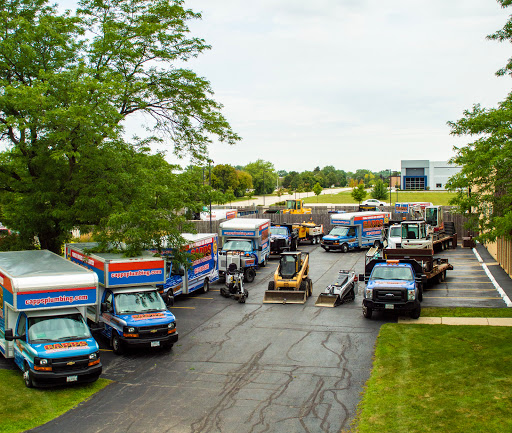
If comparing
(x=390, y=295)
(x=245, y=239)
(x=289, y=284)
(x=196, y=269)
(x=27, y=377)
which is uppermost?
(x=245, y=239)

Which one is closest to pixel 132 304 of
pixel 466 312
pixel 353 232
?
pixel 466 312

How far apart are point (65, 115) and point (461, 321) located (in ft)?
54.1

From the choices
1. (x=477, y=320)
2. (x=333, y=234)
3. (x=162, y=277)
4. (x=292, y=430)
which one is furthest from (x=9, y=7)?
(x=333, y=234)

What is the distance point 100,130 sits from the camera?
67.5 ft

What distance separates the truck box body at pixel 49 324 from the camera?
547 inches

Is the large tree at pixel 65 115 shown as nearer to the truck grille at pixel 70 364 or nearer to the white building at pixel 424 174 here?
the truck grille at pixel 70 364

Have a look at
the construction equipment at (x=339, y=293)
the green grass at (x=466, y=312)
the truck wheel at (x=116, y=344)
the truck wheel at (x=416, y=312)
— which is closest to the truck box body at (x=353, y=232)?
the construction equipment at (x=339, y=293)

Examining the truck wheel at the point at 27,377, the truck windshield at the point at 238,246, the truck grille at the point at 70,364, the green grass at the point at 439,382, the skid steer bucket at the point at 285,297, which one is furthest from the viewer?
the truck windshield at the point at 238,246

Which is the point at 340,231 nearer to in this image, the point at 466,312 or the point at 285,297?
the point at 285,297

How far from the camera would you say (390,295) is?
20688 millimetres

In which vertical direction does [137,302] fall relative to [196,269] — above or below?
above

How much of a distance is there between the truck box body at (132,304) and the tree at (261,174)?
412 feet

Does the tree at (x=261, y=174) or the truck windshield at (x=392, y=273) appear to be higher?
the tree at (x=261, y=174)

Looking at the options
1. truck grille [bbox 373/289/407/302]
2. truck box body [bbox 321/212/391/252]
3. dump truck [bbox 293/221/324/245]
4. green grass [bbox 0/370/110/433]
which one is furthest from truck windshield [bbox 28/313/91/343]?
dump truck [bbox 293/221/324/245]
